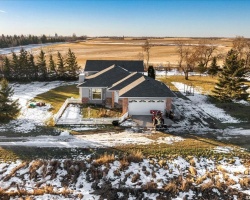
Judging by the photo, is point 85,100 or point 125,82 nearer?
point 125,82

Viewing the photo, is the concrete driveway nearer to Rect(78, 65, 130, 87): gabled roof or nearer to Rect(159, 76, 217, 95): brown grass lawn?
Rect(78, 65, 130, 87): gabled roof

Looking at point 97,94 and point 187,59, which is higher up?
point 187,59

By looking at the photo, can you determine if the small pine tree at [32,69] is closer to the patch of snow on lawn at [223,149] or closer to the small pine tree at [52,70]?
the small pine tree at [52,70]

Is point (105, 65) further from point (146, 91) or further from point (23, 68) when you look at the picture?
point (23, 68)

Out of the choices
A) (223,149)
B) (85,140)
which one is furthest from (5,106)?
(223,149)

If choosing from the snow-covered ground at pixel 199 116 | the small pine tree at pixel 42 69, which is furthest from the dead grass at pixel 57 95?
the snow-covered ground at pixel 199 116

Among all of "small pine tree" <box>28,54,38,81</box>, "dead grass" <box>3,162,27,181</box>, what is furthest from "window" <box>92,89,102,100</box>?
"small pine tree" <box>28,54,38,81</box>

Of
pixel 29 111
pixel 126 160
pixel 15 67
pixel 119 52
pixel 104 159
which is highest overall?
pixel 119 52

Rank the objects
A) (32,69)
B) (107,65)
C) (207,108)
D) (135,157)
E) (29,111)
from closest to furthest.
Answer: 1. (135,157)
2. (29,111)
3. (207,108)
4. (107,65)
5. (32,69)
